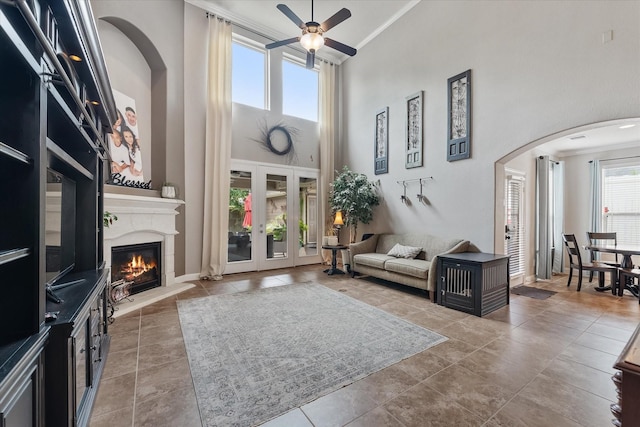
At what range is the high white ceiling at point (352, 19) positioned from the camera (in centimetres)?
531

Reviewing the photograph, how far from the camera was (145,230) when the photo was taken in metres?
4.40

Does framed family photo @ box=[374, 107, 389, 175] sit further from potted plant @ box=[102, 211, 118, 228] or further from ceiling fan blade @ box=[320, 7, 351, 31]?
potted plant @ box=[102, 211, 118, 228]

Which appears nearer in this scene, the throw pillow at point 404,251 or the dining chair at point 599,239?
the throw pillow at point 404,251

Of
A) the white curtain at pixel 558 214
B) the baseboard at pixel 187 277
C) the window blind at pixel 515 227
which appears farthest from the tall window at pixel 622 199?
Result: the baseboard at pixel 187 277

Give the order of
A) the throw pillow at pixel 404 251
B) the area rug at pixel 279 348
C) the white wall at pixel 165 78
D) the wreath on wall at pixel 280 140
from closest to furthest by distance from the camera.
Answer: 1. the area rug at pixel 279 348
2. the white wall at pixel 165 78
3. the throw pillow at pixel 404 251
4. the wreath on wall at pixel 280 140

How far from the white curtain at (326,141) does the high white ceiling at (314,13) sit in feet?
3.36

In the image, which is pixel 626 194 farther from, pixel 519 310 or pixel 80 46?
pixel 80 46

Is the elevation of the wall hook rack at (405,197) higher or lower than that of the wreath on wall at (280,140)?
lower

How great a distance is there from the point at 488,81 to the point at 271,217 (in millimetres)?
4792

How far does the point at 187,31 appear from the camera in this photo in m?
5.22

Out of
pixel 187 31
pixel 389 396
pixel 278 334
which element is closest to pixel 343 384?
pixel 389 396

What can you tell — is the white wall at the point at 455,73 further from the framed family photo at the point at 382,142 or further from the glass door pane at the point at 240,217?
the glass door pane at the point at 240,217

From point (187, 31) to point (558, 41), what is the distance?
19.4 feet

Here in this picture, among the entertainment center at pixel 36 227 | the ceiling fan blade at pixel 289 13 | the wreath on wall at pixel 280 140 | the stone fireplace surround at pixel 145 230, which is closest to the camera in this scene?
the entertainment center at pixel 36 227
